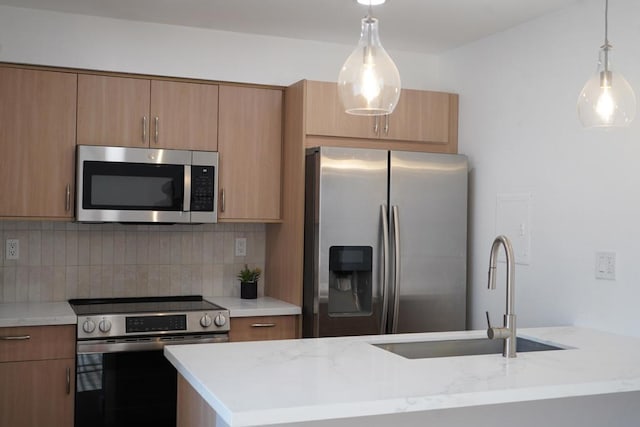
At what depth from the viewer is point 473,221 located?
14.2ft

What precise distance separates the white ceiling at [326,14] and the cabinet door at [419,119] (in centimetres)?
35

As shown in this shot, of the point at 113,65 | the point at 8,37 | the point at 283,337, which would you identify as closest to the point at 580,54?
the point at 283,337

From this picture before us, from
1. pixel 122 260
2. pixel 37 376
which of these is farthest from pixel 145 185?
pixel 37 376

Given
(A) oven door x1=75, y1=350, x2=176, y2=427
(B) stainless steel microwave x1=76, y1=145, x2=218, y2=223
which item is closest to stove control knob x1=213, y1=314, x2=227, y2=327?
(A) oven door x1=75, y1=350, x2=176, y2=427

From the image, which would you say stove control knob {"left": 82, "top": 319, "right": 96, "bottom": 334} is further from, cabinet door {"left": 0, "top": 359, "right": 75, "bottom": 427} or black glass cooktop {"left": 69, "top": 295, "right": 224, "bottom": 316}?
cabinet door {"left": 0, "top": 359, "right": 75, "bottom": 427}

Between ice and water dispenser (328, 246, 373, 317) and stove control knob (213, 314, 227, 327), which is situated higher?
ice and water dispenser (328, 246, 373, 317)

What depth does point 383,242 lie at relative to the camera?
402 cm

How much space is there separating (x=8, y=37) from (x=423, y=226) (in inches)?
96.4

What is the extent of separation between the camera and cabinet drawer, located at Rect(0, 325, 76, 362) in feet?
11.5

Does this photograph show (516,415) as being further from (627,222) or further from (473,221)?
(473,221)

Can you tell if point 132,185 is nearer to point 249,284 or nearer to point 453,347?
point 249,284

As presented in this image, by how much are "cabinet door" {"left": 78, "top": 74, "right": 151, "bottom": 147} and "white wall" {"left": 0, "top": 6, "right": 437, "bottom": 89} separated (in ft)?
0.27

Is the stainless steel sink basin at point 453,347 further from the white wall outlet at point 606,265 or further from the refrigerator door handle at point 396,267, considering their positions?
the refrigerator door handle at point 396,267

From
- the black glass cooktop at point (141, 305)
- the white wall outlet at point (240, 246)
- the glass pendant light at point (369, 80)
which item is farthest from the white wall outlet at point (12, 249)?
the glass pendant light at point (369, 80)
